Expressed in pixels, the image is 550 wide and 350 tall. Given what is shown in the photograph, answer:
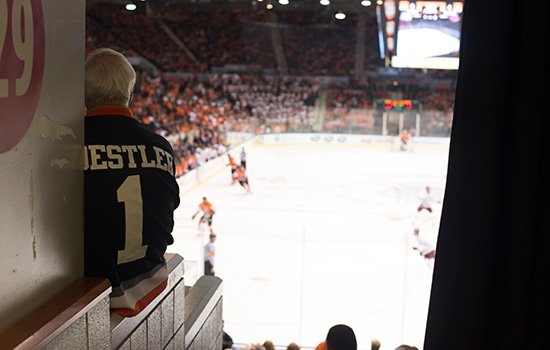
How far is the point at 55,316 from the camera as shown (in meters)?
0.96

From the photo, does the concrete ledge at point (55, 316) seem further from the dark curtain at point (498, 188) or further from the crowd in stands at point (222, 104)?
the crowd in stands at point (222, 104)

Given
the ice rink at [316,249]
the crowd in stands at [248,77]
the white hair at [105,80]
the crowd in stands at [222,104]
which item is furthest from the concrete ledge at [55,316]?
the crowd in stands at [248,77]

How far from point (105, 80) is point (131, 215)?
337 millimetres

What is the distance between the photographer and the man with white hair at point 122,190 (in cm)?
130

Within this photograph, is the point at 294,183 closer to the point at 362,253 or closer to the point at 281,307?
the point at 362,253

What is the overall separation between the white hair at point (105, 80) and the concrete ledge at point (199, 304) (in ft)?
3.19

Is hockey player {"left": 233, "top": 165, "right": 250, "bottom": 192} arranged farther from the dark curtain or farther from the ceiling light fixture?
the dark curtain

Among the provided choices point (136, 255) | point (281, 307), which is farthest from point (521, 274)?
point (281, 307)

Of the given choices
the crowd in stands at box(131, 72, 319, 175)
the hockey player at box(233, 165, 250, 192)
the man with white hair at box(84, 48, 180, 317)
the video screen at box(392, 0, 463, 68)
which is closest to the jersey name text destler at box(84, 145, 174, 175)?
the man with white hair at box(84, 48, 180, 317)

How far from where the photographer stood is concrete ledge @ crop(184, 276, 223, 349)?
2147 mm

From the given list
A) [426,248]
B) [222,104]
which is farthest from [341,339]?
[222,104]

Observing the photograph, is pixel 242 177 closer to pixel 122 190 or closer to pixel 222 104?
pixel 222 104

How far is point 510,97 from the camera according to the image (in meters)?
0.87

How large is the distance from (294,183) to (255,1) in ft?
16.3
